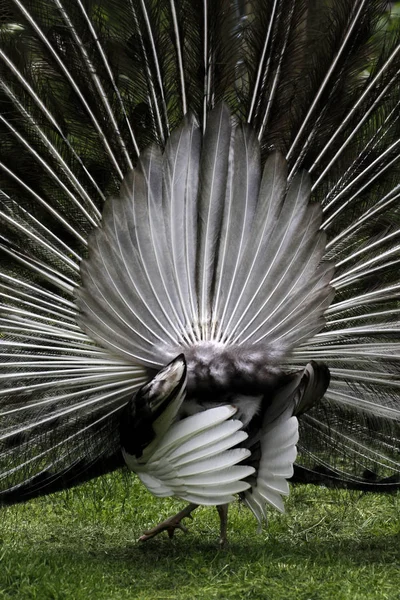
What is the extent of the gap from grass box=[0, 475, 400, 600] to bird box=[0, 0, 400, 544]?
22 centimetres

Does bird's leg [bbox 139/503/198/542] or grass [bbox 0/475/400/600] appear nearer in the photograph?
grass [bbox 0/475/400/600]

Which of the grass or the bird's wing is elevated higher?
the bird's wing

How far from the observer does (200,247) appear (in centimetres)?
460

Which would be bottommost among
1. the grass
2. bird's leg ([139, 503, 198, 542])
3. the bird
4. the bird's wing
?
the grass

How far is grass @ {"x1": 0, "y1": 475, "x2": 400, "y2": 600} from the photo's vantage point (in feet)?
14.2

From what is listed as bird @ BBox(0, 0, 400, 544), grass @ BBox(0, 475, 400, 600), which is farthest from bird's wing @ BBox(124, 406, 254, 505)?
grass @ BBox(0, 475, 400, 600)

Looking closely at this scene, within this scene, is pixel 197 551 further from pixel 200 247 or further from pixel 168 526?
pixel 200 247

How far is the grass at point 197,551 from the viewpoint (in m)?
4.32

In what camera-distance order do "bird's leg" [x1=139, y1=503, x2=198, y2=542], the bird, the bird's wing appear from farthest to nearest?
1. "bird's leg" [x1=139, y1=503, x2=198, y2=542]
2. the bird
3. the bird's wing

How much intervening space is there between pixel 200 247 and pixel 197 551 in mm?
1391

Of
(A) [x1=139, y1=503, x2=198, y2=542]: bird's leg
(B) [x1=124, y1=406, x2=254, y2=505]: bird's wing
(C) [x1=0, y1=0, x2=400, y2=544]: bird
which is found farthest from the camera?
(A) [x1=139, y1=503, x2=198, y2=542]: bird's leg

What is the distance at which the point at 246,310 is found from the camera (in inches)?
180

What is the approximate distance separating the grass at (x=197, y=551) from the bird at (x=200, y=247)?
0.22m

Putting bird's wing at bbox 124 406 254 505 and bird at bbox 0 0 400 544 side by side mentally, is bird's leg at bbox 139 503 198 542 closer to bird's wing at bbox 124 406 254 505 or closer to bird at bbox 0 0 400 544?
bird at bbox 0 0 400 544
